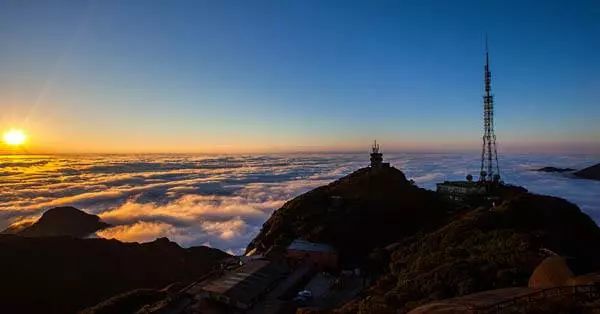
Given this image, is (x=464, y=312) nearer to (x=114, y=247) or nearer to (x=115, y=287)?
(x=115, y=287)

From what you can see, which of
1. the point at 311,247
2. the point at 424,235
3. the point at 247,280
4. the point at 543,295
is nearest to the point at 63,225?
the point at 311,247

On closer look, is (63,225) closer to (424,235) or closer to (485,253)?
(424,235)

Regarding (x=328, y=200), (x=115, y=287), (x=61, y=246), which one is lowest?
→ (x=115, y=287)

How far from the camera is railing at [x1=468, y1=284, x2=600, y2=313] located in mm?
9219

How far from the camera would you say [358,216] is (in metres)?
34.2

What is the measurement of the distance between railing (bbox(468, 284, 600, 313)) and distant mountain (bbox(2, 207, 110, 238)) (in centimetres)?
6542

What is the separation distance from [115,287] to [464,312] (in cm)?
3569

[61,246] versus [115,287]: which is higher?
[61,246]

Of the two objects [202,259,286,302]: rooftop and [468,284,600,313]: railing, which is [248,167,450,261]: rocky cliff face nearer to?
[202,259,286,302]: rooftop

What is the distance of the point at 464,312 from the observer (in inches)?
371

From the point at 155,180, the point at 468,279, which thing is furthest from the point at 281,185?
the point at 468,279

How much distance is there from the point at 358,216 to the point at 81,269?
1009 inches

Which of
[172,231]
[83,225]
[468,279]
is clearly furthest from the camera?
[83,225]

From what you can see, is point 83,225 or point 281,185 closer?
point 83,225
